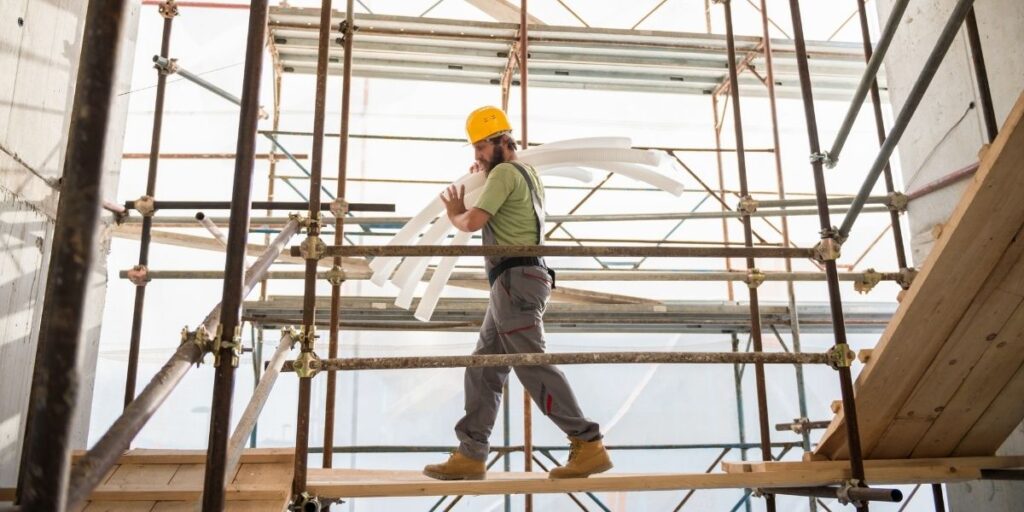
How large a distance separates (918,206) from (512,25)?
14.4 feet

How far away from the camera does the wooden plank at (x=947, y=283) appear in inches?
113

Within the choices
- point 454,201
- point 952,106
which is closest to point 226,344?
point 454,201

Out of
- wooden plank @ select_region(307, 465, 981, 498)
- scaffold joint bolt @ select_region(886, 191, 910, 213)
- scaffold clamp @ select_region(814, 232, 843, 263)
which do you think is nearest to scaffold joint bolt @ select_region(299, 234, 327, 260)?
wooden plank @ select_region(307, 465, 981, 498)

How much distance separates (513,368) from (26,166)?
2.54 metres

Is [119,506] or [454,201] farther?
[454,201]

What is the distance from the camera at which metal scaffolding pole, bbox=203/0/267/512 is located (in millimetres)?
2080

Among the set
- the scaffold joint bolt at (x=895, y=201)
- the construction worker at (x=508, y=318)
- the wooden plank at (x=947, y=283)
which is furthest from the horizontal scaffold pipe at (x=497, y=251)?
the scaffold joint bolt at (x=895, y=201)

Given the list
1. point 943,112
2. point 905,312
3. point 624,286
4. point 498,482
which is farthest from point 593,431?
point 624,286

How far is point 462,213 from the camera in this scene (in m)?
3.40

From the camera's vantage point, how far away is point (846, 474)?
319 cm

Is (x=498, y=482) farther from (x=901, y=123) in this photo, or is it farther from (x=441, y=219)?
(x=901, y=123)

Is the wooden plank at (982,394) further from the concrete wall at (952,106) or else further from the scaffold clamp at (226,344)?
the scaffold clamp at (226,344)

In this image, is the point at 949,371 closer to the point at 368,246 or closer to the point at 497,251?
the point at 497,251

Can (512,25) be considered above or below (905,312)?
above
